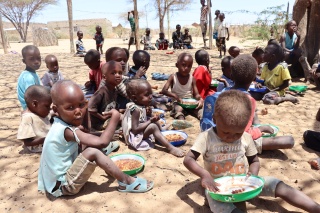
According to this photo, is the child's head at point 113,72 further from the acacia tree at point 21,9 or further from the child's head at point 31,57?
the acacia tree at point 21,9

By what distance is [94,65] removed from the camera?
4469 mm

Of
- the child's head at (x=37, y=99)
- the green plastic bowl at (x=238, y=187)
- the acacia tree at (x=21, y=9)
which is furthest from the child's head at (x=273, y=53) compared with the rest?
the acacia tree at (x=21, y=9)

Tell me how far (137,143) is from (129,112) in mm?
359

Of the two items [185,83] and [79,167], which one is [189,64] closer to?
[185,83]

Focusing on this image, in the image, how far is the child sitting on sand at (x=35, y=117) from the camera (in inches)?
105

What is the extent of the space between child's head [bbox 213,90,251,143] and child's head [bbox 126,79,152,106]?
135 centimetres

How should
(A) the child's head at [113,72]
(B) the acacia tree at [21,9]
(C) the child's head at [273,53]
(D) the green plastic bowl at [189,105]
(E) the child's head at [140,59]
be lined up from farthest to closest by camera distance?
(B) the acacia tree at [21,9]
(C) the child's head at [273,53]
(E) the child's head at [140,59]
(D) the green plastic bowl at [189,105]
(A) the child's head at [113,72]

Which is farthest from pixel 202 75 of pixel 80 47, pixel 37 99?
pixel 80 47

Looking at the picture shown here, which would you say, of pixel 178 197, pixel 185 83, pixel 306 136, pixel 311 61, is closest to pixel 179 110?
pixel 185 83

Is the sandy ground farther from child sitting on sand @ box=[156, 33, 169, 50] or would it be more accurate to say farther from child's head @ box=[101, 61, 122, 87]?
child sitting on sand @ box=[156, 33, 169, 50]

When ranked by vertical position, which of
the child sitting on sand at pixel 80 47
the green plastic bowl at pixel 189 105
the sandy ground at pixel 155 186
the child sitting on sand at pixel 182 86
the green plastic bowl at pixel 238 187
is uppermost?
the child sitting on sand at pixel 80 47

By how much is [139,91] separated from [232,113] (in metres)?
1.49

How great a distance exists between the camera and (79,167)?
2.03 m

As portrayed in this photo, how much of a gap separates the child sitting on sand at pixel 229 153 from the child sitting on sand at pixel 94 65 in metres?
2.94
